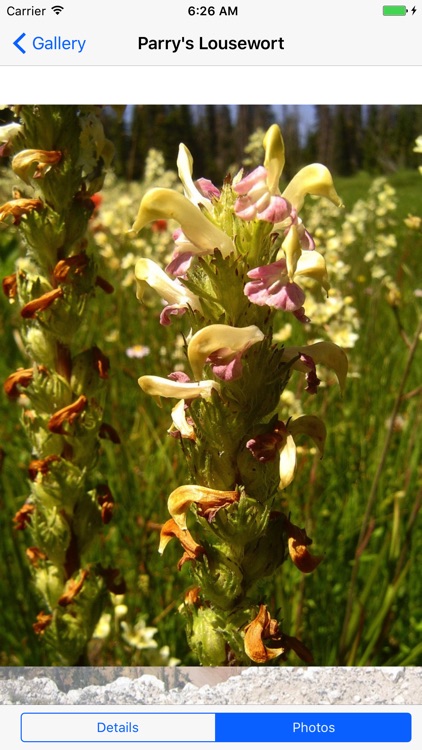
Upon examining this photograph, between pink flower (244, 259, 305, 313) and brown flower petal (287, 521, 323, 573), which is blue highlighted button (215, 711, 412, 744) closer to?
brown flower petal (287, 521, 323, 573)

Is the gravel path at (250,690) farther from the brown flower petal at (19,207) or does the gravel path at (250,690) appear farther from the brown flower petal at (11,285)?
the brown flower petal at (19,207)

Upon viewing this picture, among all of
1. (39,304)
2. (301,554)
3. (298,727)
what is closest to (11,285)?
(39,304)

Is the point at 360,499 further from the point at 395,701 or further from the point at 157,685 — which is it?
the point at 157,685

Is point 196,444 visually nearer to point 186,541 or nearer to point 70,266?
point 186,541

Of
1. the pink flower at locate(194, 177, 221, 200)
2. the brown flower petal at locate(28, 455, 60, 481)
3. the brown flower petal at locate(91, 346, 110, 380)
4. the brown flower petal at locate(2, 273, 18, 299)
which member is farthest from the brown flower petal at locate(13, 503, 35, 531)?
the pink flower at locate(194, 177, 221, 200)
